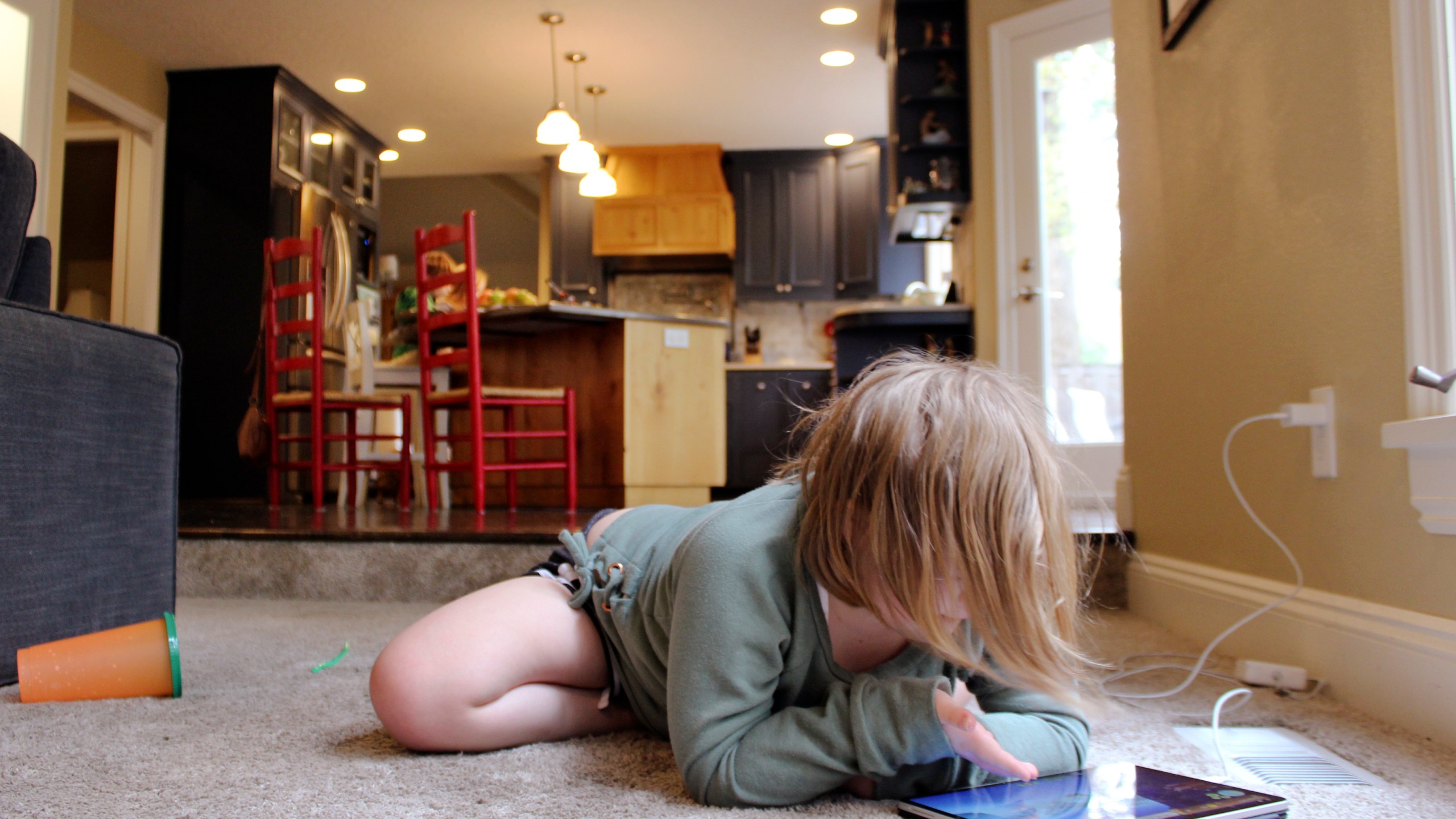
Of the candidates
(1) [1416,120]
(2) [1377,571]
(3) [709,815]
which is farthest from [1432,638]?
(3) [709,815]

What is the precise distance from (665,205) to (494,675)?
532 cm

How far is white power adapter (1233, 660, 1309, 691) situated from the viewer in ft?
4.37

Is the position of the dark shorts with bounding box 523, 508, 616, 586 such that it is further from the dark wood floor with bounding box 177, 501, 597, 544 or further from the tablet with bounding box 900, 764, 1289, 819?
the dark wood floor with bounding box 177, 501, 597, 544

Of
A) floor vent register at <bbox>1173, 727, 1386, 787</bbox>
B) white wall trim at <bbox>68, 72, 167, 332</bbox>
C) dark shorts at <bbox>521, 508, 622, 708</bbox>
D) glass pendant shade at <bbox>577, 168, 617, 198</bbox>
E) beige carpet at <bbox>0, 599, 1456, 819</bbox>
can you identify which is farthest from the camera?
glass pendant shade at <bbox>577, 168, 617, 198</bbox>

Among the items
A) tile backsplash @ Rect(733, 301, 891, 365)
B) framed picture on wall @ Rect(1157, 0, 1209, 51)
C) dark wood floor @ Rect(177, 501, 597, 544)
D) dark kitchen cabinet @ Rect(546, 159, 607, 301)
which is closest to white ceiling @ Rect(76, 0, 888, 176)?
dark kitchen cabinet @ Rect(546, 159, 607, 301)

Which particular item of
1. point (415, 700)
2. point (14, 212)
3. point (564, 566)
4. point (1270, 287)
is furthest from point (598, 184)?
point (415, 700)

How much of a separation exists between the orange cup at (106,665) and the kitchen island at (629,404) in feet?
9.02

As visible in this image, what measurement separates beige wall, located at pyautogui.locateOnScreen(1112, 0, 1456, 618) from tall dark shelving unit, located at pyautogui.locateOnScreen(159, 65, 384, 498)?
4.29 metres

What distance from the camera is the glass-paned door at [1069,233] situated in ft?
11.2

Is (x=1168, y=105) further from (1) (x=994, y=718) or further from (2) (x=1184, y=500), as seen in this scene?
(1) (x=994, y=718)

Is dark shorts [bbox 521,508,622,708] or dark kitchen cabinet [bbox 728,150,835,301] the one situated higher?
dark kitchen cabinet [bbox 728,150,835,301]

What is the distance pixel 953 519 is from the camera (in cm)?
70

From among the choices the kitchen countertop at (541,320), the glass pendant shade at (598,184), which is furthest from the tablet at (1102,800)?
the glass pendant shade at (598,184)

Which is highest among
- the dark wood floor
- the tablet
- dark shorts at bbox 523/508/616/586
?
dark shorts at bbox 523/508/616/586
